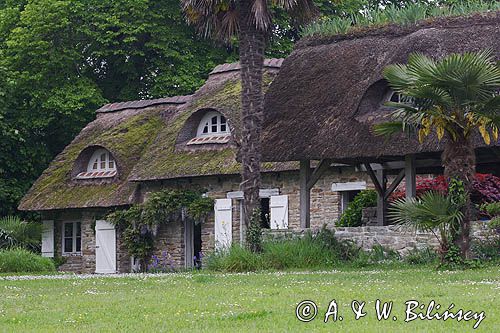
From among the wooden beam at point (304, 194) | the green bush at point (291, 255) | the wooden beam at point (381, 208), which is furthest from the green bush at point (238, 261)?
the wooden beam at point (381, 208)

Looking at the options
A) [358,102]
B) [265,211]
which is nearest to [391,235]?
[358,102]

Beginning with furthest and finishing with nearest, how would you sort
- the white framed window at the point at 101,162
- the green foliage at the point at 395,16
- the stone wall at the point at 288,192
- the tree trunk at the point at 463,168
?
the white framed window at the point at 101,162, the stone wall at the point at 288,192, the green foliage at the point at 395,16, the tree trunk at the point at 463,168

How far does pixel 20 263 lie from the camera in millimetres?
28438

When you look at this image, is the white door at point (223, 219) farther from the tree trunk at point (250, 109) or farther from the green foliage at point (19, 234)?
the green foliage at point (19, 234)

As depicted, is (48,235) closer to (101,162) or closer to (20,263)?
(101,162)

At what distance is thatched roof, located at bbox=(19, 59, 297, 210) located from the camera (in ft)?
99.5

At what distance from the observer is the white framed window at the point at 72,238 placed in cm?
3450

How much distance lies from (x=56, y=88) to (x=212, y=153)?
30.7 feet

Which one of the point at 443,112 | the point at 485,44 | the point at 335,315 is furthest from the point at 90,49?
the point at 335,315

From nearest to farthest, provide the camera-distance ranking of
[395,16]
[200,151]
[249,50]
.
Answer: [249,50]
[395,16]
[200,151]

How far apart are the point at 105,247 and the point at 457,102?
635 inches

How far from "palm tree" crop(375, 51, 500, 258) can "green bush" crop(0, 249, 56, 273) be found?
12.6 metres

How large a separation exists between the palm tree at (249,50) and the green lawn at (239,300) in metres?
3.97

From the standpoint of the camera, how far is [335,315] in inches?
476
